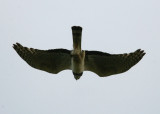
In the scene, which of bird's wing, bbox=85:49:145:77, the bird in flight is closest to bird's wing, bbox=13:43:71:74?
the bird in flight

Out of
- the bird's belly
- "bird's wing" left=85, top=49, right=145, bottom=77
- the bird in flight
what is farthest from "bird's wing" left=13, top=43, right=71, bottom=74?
"bird's wing" left=85, top=49, right=145, bottom=77

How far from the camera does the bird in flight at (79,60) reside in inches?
608

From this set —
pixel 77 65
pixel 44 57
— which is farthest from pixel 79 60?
pixel 44 57

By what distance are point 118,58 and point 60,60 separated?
1.95 meters

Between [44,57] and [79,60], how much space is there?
119cm

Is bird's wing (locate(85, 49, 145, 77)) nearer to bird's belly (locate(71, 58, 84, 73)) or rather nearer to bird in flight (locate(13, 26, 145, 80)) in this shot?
bird in flight (locate(13, 26, 145, 80))

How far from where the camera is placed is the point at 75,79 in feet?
53.2

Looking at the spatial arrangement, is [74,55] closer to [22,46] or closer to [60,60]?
[60,60]

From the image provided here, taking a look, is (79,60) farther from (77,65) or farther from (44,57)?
(44,57)

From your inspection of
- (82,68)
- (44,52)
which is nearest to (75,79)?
(82,68)

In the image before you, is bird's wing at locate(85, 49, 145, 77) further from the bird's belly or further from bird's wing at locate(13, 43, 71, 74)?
bird's wing at locate(13, 43, 71, 74)

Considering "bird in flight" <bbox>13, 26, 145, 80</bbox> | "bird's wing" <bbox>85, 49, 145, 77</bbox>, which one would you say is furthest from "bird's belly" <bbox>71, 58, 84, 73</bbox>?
"bird's wing" <bbox>85, 49, 145, 77</bbox>

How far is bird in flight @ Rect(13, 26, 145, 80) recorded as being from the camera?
608 inches

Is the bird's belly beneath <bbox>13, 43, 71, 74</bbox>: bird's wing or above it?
beneath
